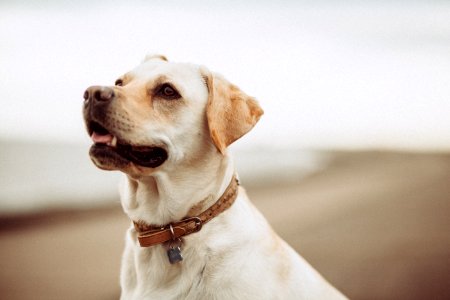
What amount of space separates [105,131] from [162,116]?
0.20 m

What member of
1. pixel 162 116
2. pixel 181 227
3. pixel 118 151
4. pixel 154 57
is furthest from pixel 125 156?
pixel 154 57

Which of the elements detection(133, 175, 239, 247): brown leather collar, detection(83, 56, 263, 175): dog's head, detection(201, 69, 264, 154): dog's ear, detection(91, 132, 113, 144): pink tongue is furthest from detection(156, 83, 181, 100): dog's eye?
detection(133, 175, 239, 247): brown leather collar

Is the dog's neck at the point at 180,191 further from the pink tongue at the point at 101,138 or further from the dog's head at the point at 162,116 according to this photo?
the pink tongue at the point at 101,138

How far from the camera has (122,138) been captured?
156 centimetres

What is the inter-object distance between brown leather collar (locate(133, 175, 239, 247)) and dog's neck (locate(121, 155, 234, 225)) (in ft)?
0.07

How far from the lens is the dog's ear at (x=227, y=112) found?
65.1 inches

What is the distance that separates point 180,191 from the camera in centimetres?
171

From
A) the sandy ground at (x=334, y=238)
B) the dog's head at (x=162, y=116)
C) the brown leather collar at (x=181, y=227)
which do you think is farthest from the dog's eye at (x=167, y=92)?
the sandy ground at (x=334, y=238)

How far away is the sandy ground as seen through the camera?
10.4 ft

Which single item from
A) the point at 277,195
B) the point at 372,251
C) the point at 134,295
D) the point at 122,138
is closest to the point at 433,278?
the point at 372,251

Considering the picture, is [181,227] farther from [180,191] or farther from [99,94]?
[99,94]

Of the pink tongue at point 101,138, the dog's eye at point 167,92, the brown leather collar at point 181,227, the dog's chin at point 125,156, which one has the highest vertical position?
the dog's eye at point 167,92

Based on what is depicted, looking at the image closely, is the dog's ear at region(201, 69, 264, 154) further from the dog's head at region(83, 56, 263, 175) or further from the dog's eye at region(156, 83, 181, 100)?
the dog's eye at region(156, 83, 181, 100)

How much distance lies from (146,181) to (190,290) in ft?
1.32
